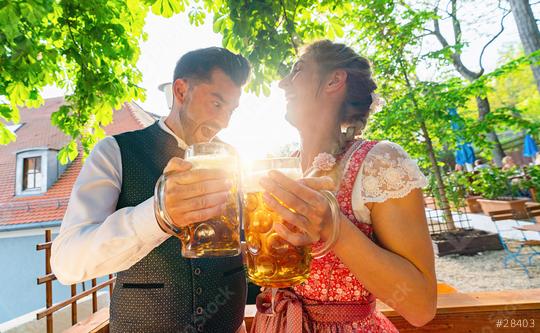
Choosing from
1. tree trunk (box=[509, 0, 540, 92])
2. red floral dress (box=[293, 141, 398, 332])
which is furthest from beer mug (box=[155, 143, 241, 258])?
tree trunk (box=[509, 0, 540, 92])

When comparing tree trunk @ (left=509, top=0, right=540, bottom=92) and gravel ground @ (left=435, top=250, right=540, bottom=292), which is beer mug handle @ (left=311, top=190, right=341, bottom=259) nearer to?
gravel ground @ (left=435, top=250, right=540, bottom=292)

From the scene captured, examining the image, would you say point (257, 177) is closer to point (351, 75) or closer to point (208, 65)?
point (351, 75)

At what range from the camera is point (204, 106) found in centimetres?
175

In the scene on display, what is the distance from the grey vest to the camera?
4.40 ft

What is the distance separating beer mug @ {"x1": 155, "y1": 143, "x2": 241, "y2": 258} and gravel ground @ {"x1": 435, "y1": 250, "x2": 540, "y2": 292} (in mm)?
5171

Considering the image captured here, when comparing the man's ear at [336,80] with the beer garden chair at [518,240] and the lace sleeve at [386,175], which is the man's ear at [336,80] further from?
the beer garden chair at [518,240]

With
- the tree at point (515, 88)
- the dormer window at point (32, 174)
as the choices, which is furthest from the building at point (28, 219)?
the tree at point (515, 88)

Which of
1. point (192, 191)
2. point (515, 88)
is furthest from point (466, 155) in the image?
point (515, 88)

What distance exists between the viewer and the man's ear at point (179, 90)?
1.80 meters

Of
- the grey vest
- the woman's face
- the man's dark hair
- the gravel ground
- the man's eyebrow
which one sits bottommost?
the gravel ground

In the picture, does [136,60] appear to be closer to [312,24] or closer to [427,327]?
[312,24]

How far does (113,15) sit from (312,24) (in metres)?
2.41

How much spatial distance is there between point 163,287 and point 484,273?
19.3 feet

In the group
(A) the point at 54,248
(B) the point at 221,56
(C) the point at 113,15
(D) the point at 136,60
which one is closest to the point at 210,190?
(A) the point at 54,248
